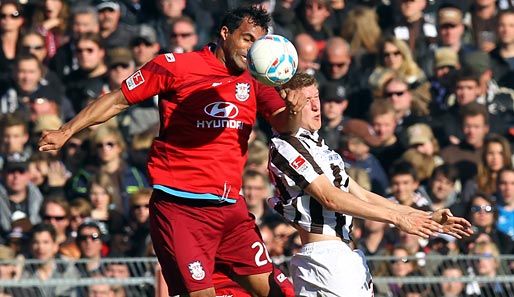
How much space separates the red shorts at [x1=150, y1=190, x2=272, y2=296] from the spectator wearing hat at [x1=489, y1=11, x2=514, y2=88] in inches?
220

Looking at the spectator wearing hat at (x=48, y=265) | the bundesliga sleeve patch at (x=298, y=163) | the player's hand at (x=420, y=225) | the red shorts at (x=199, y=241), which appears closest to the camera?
the player's hand at (x=420, y=225)

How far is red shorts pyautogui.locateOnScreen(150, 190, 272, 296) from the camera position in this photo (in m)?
8.36

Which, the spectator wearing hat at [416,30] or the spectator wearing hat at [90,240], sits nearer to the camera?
the spectator wearing hat at [90,240]

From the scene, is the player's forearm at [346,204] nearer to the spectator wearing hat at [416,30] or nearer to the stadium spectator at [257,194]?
the stadium spectator at [257,194]

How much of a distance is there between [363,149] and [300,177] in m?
4.87

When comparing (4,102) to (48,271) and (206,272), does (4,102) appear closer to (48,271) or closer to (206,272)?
(48,271)

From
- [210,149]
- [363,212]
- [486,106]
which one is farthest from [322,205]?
[486,106]

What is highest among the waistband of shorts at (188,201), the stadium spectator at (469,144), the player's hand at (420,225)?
the player's hand at (420,225)

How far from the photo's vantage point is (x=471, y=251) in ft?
39.9

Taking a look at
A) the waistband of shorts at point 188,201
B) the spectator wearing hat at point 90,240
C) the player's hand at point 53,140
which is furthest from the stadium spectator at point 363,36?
the player's hand at point 53,140

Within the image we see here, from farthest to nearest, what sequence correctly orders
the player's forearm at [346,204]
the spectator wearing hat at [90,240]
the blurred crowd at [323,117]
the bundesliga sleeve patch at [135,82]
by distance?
the blurred crowd at [323,117], the spectator wearing hat at [90,240], the bundesliga sleeve patch at [135,82], the player's forearm at [346,204]

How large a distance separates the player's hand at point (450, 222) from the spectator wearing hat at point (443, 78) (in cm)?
584

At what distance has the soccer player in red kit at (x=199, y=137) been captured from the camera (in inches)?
328

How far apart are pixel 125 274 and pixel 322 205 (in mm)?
4099
